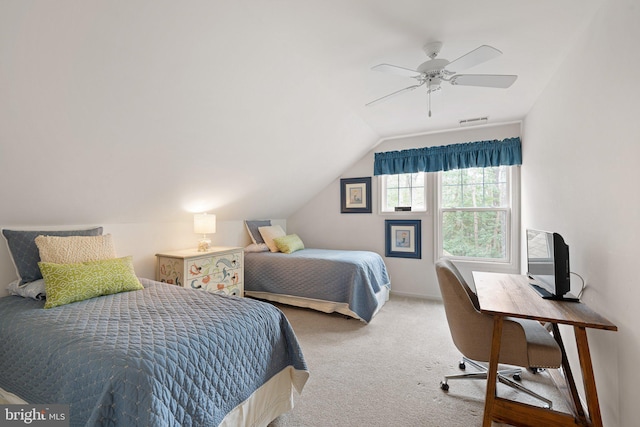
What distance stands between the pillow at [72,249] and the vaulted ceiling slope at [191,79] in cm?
33

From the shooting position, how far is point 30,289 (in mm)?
1854

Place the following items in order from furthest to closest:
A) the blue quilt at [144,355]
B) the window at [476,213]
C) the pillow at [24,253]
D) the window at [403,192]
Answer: the window at [403,192], the window at [476,213], the pillow at [24,253], the blue quilt at [144,355]

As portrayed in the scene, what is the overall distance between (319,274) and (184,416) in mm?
2304

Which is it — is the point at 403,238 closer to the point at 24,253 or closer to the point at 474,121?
the point at 474,121

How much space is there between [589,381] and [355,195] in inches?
135

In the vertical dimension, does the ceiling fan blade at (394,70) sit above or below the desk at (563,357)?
above

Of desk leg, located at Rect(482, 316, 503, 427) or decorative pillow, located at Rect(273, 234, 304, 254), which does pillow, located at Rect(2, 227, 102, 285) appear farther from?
desk leg, located at Rect(482, 316, 503, 427)

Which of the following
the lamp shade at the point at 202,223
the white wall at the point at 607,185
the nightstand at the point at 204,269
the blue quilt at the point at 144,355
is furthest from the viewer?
the lamp shade at the point at 202,223

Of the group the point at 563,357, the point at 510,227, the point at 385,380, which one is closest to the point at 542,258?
the point at 563,357

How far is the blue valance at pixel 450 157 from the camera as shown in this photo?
11.6 feet

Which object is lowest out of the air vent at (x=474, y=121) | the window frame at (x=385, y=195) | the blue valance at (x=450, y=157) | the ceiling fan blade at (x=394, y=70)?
the window frame at (x=385, y=195)

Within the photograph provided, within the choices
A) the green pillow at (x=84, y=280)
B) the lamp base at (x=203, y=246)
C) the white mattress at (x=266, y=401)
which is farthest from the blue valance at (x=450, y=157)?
the green pillow at (x=84, y=280)

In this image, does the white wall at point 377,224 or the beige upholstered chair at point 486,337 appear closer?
the beige upholstered chair at point 486,337

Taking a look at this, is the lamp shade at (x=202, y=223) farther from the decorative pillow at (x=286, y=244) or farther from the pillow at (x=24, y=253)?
the pillow at (x=24, y=253)
